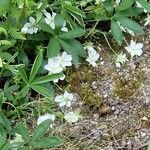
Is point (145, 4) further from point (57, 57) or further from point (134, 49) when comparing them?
point (57, 57)

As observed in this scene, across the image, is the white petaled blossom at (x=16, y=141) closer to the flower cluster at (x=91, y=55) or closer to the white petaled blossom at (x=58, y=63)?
the white petaled blossom at (x=58, y=63)

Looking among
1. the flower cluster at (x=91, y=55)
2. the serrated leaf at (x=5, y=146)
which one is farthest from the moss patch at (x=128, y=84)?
the serrated leaf at (x=5, y=146)

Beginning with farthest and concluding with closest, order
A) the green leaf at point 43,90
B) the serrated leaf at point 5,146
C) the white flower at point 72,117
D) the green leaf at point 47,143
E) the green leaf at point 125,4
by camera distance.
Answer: the green leaf at point 125,4 → the white flower at point 72,117 → the green leaf at point 43,90 → the green leaf at point 47,143 → the serrated leaf at point 5,146

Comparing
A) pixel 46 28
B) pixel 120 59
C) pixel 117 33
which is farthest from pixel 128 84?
pixel 46 28

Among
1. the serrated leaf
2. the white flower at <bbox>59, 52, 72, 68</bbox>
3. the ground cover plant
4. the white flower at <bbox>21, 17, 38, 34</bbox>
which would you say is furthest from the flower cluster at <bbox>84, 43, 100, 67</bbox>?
the serrated leaf

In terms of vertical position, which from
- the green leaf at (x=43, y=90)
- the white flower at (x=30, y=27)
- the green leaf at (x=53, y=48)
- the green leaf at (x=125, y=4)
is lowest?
the green leaf at (x=43, y=90)

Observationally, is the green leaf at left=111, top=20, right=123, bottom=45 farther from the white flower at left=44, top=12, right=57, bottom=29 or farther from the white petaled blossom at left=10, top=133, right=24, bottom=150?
the white petaled blossom at left=10, top=133, right=24, bottom=150

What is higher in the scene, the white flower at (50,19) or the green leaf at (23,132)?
the white flower at (50,19)
